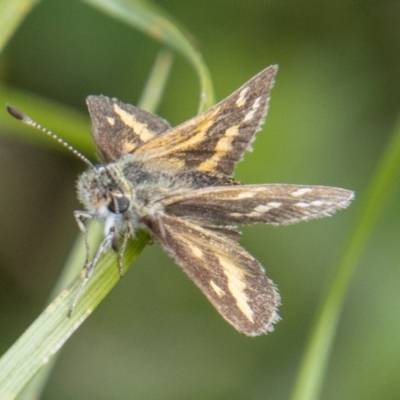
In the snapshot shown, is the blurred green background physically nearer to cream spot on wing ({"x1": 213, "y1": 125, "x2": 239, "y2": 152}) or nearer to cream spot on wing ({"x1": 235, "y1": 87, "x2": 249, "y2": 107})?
cream spot on wing ({"x1": 213, "y1": 125, "x2": 239, "y2": 152})

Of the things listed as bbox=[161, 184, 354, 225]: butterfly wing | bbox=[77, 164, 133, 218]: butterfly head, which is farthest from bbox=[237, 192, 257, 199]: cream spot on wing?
bbox=[77, 164, 133, 218]: butterfly head

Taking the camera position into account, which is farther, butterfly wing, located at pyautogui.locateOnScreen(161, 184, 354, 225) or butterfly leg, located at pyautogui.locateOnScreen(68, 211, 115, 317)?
butterfly wing, located at pyautogui.locateOnScreen(161, 184, 354, 225)

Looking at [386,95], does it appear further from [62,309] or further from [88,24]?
[62,309]

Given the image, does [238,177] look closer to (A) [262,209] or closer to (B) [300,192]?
(A) [262,209]

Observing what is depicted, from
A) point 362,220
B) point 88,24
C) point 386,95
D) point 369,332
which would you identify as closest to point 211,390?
point 369,332

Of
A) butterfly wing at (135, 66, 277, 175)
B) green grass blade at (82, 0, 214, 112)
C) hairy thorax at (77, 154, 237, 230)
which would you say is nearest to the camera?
hairy thorax at (77, 154, 237, 230)

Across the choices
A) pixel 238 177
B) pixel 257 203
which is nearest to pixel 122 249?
pixel 257 203
